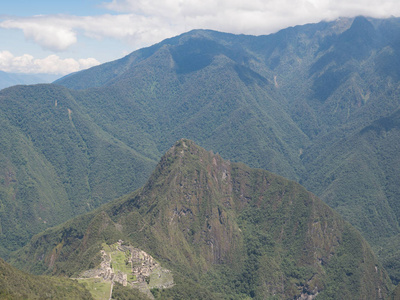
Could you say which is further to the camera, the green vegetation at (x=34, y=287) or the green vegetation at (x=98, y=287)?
the green vegetation at (x=98, y=287)

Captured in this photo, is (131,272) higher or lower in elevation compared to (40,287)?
lower

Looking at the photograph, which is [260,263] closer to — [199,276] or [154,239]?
[199,276]

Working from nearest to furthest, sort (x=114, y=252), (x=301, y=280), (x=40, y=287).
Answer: (x=40, y=287) → (x=114, y=252) → (x=301, y=280)

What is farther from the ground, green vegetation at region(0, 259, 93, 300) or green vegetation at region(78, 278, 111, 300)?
green vegetation at region(0, 259, 93, 300)

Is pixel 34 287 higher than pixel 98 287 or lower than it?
higher

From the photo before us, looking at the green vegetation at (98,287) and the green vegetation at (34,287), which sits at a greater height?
the green vegetation at (34,287)

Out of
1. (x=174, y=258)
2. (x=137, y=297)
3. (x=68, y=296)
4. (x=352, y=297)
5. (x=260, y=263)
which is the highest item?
(x=68, y=296)

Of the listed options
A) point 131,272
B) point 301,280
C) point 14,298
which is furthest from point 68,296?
point 301,280

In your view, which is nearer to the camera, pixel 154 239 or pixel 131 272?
→ pixel 131 272

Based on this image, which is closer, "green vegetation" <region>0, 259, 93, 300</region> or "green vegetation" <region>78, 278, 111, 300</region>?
"green vegetation" <region>0, 259, 93, 300</region>

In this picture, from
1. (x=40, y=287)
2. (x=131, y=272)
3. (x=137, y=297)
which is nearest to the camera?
(x=40, y=287)

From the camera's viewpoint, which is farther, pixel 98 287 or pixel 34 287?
pixel 98 287
